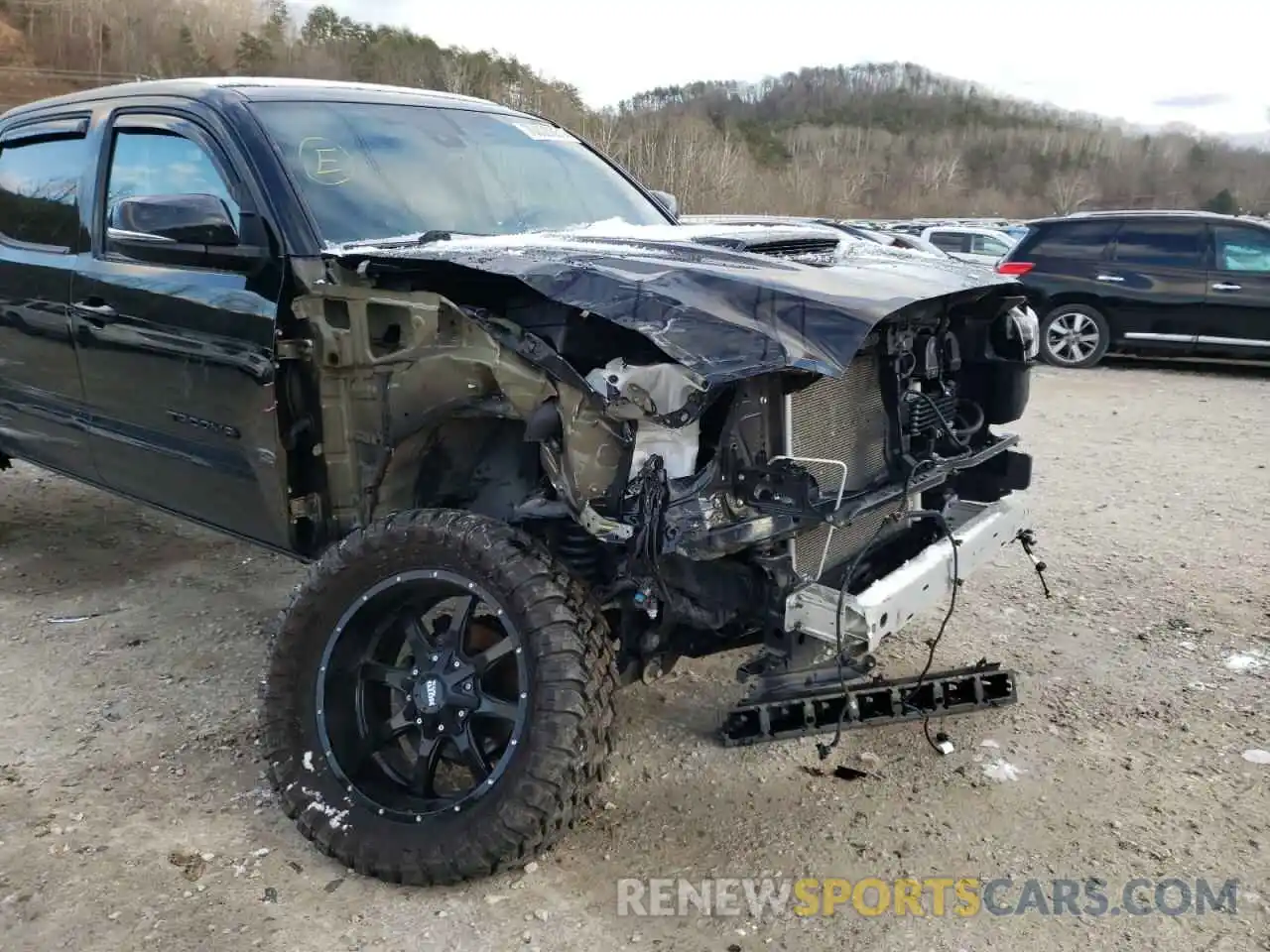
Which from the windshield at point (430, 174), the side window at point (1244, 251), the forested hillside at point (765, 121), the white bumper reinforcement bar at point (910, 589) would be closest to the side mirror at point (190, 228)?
the windshield at point (430, 174)

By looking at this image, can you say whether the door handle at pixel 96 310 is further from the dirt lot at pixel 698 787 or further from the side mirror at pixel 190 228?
the dirt lot at pixel 698 787

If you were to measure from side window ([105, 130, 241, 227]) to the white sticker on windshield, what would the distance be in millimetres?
1354

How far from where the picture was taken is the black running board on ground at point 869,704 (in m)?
3.02

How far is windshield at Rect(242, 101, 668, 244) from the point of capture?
3318 mm

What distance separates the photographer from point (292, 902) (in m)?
2.54

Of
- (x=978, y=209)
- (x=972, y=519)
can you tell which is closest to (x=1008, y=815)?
(x=972, y=519)

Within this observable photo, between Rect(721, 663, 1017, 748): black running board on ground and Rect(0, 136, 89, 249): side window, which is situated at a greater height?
Rect(0, 136, 89, 249): side window

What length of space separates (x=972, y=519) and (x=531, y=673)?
5.19ft

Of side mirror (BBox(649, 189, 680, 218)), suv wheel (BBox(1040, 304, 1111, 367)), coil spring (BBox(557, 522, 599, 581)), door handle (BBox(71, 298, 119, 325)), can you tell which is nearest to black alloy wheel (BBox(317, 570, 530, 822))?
coil spring (BBox(557, 522, 599, 581))

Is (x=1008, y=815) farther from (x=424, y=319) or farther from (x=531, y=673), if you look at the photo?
(x=424, y=319)

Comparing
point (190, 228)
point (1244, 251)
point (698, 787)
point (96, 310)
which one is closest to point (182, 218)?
point (190, 228)

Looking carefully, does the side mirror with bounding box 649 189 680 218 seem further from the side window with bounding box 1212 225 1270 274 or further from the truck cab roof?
the side window with bounding box 1212 225 1270 274

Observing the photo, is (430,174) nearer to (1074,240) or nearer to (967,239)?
(1074,240)

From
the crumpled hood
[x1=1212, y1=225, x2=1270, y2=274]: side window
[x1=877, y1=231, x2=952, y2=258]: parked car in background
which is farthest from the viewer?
[x1=1212, y1=225, x2=1270, y2=274]: side window
